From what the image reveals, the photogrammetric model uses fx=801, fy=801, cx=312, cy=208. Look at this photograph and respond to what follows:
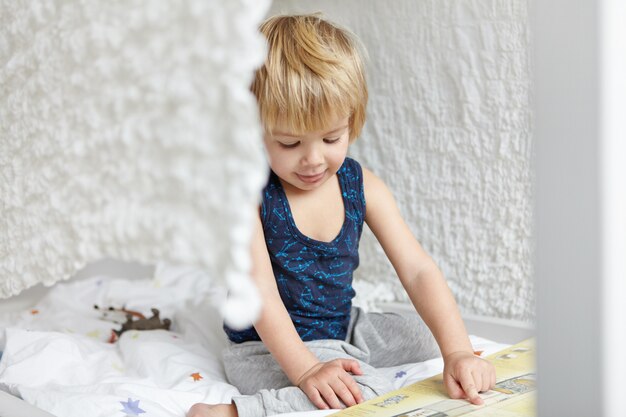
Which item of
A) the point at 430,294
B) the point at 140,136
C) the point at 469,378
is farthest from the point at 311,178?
the point at 140,136

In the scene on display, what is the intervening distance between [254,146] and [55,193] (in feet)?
0.78

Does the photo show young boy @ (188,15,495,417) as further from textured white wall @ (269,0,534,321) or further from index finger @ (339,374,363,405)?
textured white wall @ (269,0,534,321)

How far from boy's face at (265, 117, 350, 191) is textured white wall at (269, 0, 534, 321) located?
0.31 metres

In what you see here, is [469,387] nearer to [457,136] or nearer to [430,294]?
[430,294]

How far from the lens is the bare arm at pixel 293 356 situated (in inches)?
32.6

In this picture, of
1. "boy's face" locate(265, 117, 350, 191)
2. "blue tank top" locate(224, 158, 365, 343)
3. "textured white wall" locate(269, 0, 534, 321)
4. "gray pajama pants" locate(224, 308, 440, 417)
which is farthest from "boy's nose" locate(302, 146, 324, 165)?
"textured white wall" locate(269, 0, 534, 321)

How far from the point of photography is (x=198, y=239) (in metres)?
0.46

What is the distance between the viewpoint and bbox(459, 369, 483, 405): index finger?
0.79 m

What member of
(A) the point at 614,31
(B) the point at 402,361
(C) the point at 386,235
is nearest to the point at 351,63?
(C) the point at 386,235

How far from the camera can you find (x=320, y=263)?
1.05 meters

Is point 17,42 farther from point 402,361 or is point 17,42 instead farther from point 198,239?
point 402,361

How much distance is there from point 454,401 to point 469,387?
0.07ft

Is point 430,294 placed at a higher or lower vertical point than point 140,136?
lower

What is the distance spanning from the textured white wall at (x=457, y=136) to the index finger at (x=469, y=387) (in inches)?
13.3
